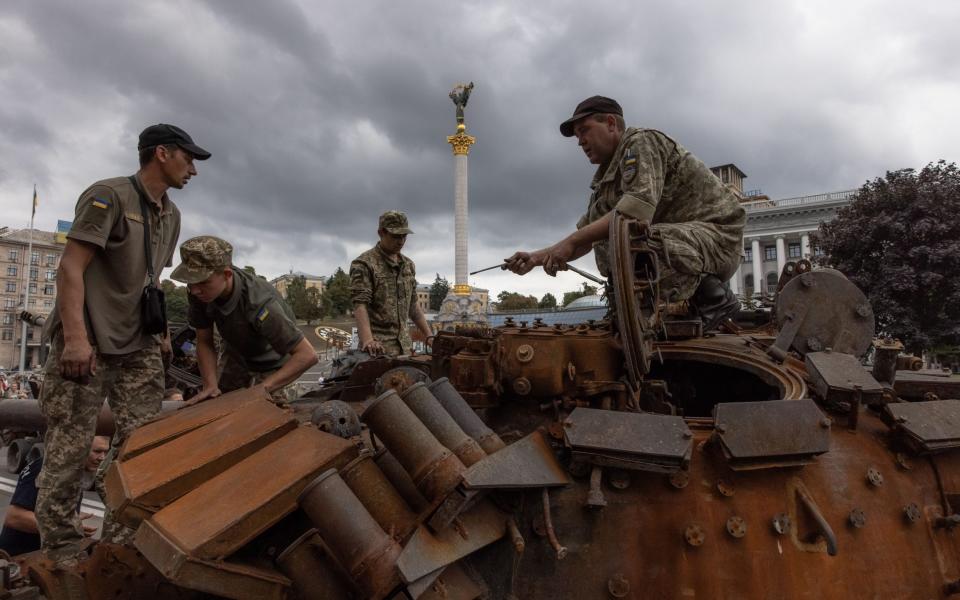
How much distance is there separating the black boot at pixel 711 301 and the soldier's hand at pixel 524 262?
1251 mm

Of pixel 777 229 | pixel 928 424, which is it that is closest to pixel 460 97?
pixel 777 229

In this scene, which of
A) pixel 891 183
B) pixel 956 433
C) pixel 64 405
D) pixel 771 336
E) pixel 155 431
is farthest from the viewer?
pixel 891 183

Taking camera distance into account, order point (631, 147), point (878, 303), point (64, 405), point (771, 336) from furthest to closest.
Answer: point (878, 303) < point (771, 336) < point (631, 147) < point (64, 405)

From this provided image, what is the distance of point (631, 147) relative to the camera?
3.57m

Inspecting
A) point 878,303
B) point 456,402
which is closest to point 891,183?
point 878,303

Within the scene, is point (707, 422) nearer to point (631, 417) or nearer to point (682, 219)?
point (631, 417)

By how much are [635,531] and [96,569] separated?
2.01m

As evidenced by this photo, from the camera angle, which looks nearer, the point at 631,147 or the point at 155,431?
the point at 155,431

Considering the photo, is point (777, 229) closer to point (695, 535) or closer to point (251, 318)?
point (251, 318)

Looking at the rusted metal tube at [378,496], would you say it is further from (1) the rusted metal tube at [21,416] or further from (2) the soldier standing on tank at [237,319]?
(1) the rusted metal tube at [21,416]

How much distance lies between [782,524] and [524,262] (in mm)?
1945

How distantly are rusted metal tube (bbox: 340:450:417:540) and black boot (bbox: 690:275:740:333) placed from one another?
8.74 feet

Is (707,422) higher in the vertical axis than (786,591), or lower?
higher

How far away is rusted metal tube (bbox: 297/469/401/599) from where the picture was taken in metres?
1.96
